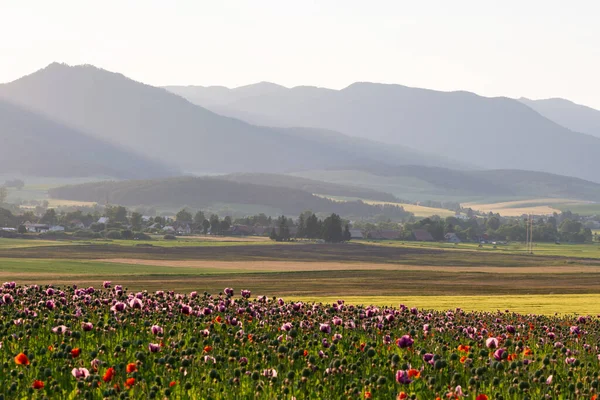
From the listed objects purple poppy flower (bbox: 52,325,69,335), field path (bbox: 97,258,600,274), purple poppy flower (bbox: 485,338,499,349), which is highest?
purple poppy flower (bbox: 485,338,499,349)

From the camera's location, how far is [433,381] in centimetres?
1463

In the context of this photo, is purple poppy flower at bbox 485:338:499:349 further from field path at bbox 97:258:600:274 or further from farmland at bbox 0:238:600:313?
field path at bbox 97:258:600:274

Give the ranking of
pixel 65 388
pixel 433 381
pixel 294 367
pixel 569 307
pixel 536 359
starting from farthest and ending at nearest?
pixel 569 307
pixel 536 359
pixel 294 367
pixel 65 388
pixel 433 381

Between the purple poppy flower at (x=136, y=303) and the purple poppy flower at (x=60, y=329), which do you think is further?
the purple poppy flower at (x=136, y=303)

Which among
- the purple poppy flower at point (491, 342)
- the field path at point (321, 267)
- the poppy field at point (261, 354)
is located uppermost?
the purple poppy flower at point (491, 342)

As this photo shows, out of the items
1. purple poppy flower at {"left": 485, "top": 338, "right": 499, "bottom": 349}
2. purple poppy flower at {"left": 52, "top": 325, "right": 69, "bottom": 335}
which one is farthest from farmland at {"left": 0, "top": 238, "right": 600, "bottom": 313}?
purple poppy flower at {"left": 52, "top": 325, "right": 69, "bottom": 335}

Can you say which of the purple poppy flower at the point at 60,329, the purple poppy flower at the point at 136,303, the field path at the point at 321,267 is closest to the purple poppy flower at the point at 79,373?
the purple poppy flower at the point at 60,329

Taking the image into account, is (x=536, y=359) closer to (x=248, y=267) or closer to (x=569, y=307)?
(x=569, y=307)

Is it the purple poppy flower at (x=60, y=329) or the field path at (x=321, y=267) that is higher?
the purple poppy flower at (x=60, y=329)

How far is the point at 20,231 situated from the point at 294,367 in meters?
189

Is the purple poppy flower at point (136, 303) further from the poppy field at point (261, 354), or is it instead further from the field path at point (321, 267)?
the field path at point (321, 267)

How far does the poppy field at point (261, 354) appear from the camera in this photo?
14.9 meters

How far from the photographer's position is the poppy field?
14859mm

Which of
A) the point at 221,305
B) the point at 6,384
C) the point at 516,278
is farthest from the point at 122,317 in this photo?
the point at 516,278
